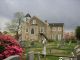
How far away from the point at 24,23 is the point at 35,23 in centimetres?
336

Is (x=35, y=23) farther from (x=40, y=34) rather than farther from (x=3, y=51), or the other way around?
(x=3, y=51)

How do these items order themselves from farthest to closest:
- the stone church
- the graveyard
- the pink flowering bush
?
the stone church → the graveyard → the pink flowering bush

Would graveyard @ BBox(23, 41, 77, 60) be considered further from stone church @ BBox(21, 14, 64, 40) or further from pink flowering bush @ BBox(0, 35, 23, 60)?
stone church @ BBox(21, 14, 64, 40)

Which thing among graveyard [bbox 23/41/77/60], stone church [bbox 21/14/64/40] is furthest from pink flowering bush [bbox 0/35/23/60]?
stone church [bbox 21/14/64/40]

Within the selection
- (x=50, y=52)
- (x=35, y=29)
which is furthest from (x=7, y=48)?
(x=35, y=29)

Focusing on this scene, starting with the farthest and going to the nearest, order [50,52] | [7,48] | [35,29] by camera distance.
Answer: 1. [35,29]
2. [50,52]
3. [7,48]

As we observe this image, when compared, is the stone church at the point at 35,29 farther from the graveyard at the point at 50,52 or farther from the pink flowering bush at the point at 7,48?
the pink flowering bush at the point at 7,48

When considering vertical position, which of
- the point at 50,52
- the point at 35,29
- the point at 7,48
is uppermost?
the point at 7,48

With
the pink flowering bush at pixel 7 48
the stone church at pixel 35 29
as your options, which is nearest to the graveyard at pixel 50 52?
the pink flowering bush at pixel 7 48

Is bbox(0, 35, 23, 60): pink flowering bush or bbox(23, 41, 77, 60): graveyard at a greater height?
bbox(0, 35, 23, 60): pink flowering bush

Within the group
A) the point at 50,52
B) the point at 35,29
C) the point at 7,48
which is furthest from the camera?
the point at 35,29

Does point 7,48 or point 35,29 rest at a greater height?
point 7,48

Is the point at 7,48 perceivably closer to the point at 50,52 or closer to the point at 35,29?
the point at 50,52

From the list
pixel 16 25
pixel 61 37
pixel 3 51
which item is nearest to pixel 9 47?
pixel 3 51
